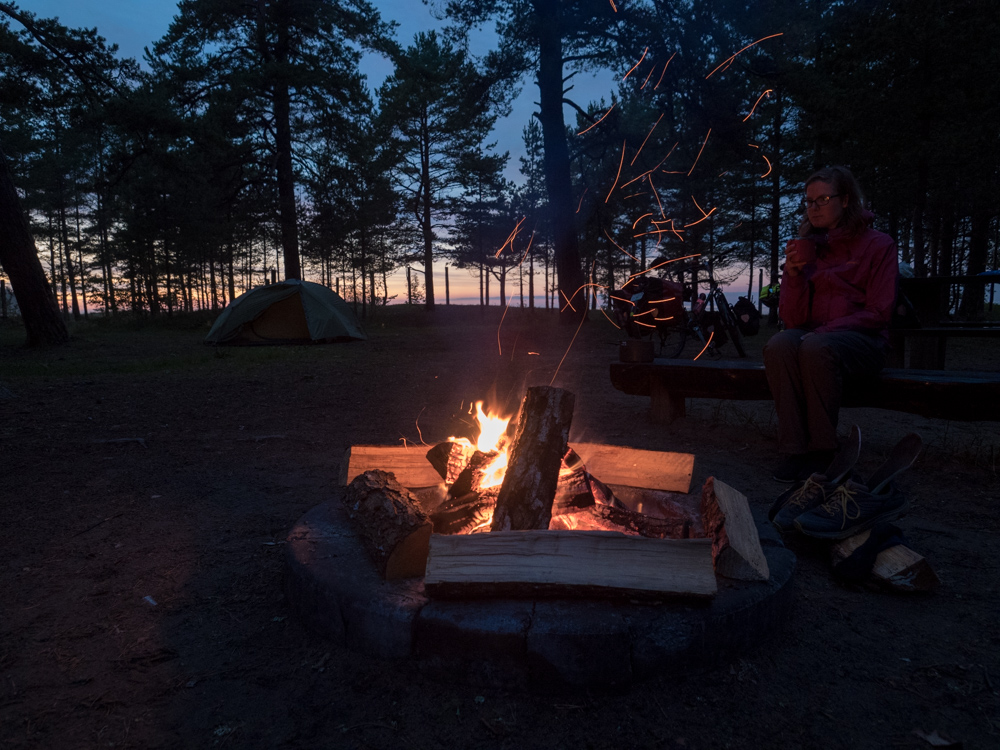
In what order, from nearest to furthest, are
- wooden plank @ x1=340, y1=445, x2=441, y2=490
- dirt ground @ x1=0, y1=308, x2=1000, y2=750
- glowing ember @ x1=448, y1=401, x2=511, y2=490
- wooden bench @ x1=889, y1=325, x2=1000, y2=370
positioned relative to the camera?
1. dirt ground @ x1=0, y1=308, x2=1000, y2=750
2. glowing ember @ x1=448, y1=401, x2=511, y2=490
3. wooden plank @ x1=340, y1=445, x2=441, y2=490
4. wooden bench @ x1=889, y1=325, x2=1000, y2=370

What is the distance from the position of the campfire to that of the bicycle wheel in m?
7.67

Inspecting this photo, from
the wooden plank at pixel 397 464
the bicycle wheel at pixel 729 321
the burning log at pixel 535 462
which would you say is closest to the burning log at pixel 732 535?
the burning log at pixel 535 462

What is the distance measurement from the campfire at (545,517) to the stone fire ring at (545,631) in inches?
2.3

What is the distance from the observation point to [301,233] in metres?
16.9

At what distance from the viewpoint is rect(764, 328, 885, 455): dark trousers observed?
320cm

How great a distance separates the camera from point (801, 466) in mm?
3383

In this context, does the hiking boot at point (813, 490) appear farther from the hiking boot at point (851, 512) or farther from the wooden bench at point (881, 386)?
the wooden bench at point (881, 386)

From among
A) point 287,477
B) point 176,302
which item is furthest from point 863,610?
point 176,302

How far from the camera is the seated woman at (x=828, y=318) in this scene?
10.6 ft

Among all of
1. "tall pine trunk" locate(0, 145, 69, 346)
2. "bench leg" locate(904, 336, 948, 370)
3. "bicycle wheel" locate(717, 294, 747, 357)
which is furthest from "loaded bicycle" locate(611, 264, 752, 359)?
"tall pine trunk" locate(0, 145, 69, 346)

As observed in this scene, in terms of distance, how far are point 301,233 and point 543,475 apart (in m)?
16.7

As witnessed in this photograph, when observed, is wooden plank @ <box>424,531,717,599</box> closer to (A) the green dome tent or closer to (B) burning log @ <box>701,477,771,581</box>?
(B) burning log @ <box>701,477,771,581</box>

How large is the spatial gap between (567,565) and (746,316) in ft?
32.8

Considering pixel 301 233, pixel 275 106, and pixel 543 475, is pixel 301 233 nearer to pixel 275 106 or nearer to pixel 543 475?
pixel 275 106
